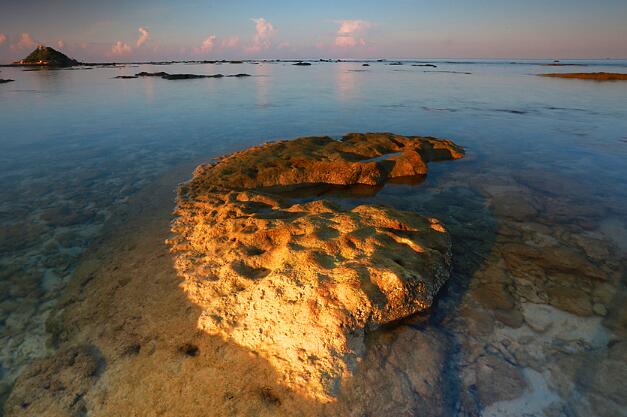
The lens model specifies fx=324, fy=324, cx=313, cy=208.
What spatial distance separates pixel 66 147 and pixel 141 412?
20033mm

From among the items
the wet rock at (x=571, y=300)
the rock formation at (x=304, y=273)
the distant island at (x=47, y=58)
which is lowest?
the wet rock at (x=571, y=300)

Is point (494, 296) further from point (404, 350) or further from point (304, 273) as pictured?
point (304, 273)

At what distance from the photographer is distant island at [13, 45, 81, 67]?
153 metres

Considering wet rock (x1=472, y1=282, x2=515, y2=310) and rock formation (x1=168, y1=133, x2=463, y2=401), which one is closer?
rock formation (x1=168, y1=133, x2=463, y2=401)

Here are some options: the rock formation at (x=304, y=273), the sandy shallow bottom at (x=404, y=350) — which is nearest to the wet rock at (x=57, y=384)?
the sandy shallow bottom at (x=404, y=350)

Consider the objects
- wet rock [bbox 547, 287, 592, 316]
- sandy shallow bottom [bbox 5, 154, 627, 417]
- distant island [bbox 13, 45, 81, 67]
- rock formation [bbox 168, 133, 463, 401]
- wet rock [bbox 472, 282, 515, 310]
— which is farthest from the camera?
distant island [bbox 13, 45, 81, 67]

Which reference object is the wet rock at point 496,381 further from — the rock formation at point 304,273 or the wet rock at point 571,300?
the wet rock at point 571,300

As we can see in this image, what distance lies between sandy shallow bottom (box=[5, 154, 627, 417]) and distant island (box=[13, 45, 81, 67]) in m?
197

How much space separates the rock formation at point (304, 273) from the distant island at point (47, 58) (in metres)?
196

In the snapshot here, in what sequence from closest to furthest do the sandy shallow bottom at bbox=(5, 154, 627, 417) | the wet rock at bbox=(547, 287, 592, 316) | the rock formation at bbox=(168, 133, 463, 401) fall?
the sandy shallow bottom at bbox=(5, 154, 627, 417) < the rock formation at bbox=(168, 133, 463, 401) < the wet rock at bbox=(547, 287, 592, 316)

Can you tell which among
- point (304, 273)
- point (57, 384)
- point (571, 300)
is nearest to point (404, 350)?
point (304, 273)

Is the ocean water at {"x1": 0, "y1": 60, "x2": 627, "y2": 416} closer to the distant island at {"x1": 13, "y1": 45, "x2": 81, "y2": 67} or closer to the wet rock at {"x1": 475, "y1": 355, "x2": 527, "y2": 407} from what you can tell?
the wet rock at {"x1": 475, "y1": 355, "x2": 527, "y2": 407}

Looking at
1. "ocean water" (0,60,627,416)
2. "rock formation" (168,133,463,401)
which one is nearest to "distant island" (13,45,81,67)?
"ocean water" (0,60,627,416)

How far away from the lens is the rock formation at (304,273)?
5082mm
